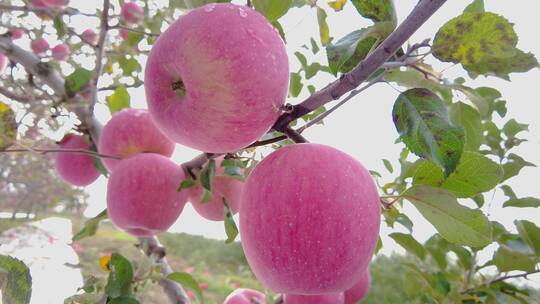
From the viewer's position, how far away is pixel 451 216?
66 centimetres

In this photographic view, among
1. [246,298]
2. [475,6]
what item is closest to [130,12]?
[246,298]

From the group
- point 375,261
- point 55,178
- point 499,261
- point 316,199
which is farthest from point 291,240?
point 55,178

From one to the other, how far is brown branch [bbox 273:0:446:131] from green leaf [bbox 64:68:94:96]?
0.87 metres

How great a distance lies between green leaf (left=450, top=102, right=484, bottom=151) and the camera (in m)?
0.85

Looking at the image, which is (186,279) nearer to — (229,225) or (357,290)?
(229,225)

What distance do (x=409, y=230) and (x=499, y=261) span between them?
27cm

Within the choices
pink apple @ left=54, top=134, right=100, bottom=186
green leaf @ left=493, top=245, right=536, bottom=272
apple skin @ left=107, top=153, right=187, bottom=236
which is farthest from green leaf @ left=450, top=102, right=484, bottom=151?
pink apple @ left=54, top=134, right=100, bottom=186

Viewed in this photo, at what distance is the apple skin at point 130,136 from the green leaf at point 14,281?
57 centimetres

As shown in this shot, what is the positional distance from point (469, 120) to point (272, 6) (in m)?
0.48

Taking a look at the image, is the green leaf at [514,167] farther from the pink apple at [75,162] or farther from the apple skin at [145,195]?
the pink apple at [75,162]

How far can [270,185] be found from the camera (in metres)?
0.58

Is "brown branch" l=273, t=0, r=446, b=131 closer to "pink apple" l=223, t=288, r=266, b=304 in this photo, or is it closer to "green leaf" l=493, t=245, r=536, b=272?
"pink apple" l=223, t=288, r=266, b=304

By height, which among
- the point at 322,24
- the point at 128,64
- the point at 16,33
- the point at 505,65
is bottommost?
the point at 16,33

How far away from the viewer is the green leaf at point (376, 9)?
0.56 m
